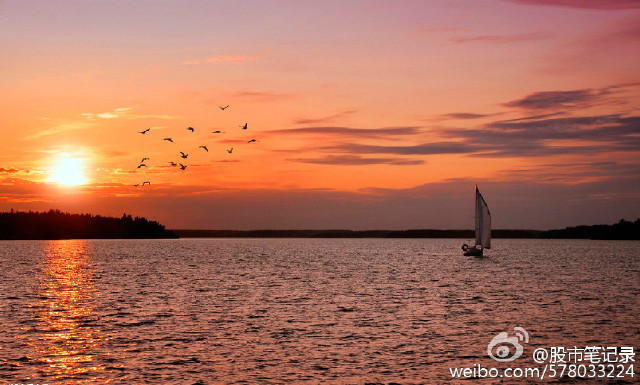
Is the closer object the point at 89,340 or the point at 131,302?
the point at 89,340

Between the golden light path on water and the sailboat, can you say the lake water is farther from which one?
the sailboat

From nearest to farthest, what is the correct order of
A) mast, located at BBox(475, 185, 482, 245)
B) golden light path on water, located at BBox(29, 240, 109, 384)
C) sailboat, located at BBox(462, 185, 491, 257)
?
1. golden light path on water, located at BBox(29, 240, 109, 384)
2. mast, located at BBox(475, 185, 482, 245)
3. sailboat, located at BBox(462, 185, 491, 257)

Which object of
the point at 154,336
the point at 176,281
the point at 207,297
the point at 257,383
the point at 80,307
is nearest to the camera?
the point at 257,383

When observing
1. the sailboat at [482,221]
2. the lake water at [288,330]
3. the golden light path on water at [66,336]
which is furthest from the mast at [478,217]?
the golden light path on water at [66,336]

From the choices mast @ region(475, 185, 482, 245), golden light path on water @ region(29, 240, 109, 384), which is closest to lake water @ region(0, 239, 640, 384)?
golden light path on water @ region(29, 240, 109, 384)

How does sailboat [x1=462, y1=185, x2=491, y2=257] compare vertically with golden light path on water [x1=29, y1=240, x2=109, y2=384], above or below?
above

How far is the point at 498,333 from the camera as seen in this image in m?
48.1

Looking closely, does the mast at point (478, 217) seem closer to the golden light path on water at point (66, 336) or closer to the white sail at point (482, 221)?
the white sail at point (482, 221)

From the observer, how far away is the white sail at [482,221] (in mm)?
143750

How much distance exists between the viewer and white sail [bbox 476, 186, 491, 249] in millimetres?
143750

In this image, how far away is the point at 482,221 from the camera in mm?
148625

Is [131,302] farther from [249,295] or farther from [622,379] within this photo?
[622,379]

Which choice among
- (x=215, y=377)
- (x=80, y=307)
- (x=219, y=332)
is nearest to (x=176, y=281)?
(x=80, y=307)

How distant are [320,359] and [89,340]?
53.4 feet
